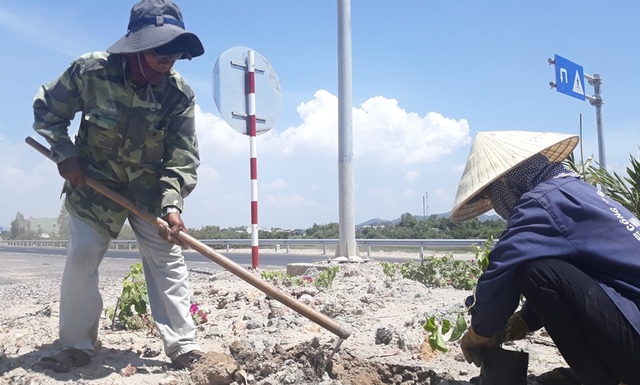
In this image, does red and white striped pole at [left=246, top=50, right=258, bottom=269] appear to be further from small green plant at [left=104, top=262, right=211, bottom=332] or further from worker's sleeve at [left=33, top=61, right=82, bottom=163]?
worker's sleeve at [left=33, top=61, right=82, bottom=163]

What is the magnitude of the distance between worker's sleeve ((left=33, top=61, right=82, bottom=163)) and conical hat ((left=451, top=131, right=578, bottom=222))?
2.14 m

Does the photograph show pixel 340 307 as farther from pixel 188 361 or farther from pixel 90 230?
pixel 90 230

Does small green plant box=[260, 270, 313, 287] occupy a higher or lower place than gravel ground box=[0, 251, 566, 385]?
higher

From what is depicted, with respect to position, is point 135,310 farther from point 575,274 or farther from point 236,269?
point 575,274

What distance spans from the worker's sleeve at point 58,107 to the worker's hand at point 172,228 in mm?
632

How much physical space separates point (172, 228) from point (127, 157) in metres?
0.50

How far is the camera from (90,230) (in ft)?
10.9

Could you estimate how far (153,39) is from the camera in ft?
10.3

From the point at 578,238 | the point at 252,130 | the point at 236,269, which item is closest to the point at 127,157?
the point at 236,269

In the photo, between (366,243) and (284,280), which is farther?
(366,243)

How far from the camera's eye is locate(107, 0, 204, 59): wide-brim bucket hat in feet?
10.3

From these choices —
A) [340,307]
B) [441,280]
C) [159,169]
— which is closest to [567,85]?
[441,280]

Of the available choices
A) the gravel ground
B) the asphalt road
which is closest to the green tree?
the gravel ground

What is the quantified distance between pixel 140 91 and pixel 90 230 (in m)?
0.83
